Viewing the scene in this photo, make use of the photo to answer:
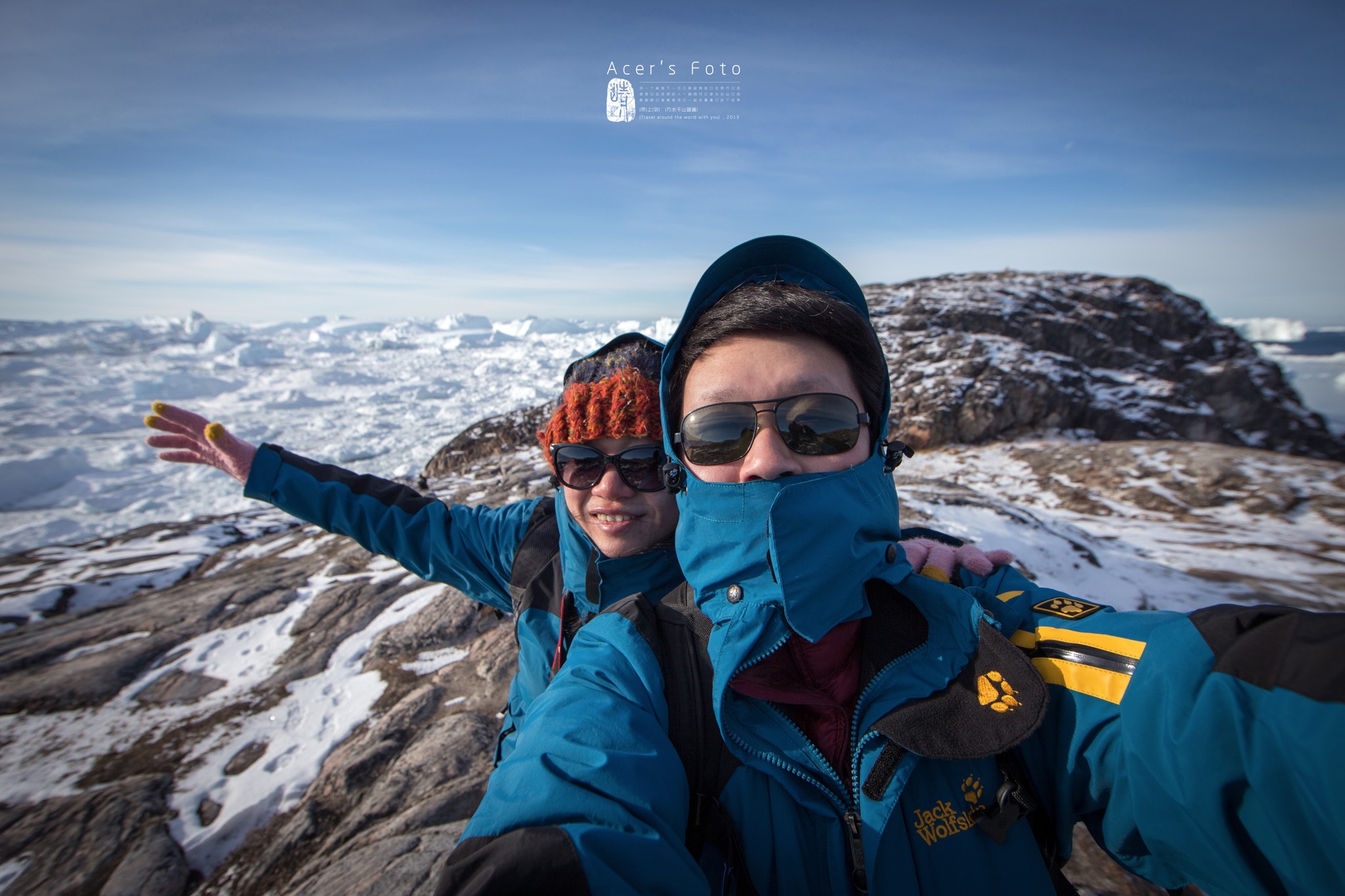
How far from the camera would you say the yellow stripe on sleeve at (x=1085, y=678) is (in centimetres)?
128

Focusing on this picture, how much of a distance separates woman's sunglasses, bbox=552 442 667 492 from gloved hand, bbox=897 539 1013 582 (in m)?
1.09

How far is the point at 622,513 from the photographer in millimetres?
2299

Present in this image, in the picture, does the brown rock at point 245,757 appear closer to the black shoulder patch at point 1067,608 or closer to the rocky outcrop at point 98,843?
the rocky outcrop at point 98,843

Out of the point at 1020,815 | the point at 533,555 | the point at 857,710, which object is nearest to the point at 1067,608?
the point at 1020,815

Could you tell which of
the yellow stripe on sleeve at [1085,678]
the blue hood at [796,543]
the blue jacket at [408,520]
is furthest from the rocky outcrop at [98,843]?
the yellow stripe on sleeve at [1085,678]

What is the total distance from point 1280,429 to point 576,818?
127 feet

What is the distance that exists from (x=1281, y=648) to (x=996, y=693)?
58cm

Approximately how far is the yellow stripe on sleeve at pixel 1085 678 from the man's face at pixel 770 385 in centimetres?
81

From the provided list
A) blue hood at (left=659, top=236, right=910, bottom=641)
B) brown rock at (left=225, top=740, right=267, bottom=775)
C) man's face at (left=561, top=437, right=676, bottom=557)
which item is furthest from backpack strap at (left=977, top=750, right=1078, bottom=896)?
brown rock at (left=225, top=740, right=267, bottom=775)

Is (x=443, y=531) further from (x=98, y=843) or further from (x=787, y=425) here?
(x=98, y=843)

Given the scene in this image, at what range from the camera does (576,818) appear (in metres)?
1.15

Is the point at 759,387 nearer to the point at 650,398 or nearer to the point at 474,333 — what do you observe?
the point at 650,398

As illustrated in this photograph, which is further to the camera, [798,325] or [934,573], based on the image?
[934,573]

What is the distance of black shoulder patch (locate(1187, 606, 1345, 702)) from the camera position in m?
0.95
